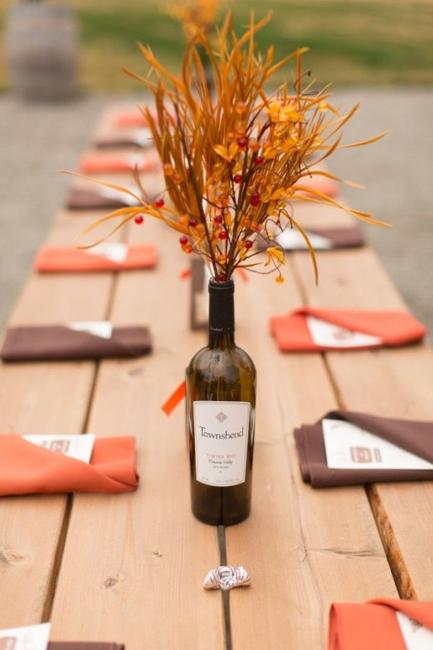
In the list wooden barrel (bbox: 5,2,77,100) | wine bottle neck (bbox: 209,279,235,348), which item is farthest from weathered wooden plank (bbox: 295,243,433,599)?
wooden barrel (bbox: 5,2,77,100)

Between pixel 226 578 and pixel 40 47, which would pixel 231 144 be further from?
pixel 40 47

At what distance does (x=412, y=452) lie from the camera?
1.59 metres

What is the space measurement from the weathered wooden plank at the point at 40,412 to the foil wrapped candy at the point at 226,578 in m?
0.22

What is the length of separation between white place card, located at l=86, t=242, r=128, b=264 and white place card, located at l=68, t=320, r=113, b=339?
19.1 inches

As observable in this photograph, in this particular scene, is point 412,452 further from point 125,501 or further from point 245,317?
point 245,317

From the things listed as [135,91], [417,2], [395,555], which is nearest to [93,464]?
[395,555]

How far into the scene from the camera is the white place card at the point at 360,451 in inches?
61.0

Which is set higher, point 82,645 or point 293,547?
point 293,547

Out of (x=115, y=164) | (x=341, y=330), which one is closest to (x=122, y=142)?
(x=115, y=164)

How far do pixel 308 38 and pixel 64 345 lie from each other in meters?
9.97

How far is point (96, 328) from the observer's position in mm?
2131

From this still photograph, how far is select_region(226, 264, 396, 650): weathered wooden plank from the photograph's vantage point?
121 centimetres

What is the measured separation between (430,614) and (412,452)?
457 mm

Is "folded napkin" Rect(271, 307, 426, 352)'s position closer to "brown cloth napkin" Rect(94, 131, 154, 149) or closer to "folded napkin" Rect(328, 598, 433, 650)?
"folded napkin" Rect(328, 598, 433, 650)
